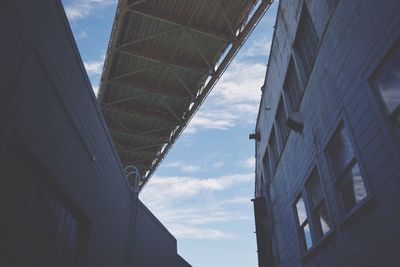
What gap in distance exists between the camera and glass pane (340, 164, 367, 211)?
6327mm

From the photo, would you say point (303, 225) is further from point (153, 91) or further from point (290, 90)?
point (153, 91)

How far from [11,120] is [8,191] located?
43.7 inches

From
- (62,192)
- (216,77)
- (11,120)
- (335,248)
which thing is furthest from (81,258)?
(216,77)

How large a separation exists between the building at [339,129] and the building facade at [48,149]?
5.03 meters

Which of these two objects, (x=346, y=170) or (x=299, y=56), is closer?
(x=346, y=170)

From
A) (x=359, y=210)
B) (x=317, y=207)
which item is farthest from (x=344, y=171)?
(x=317, y=207)

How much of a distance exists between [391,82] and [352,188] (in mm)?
2457

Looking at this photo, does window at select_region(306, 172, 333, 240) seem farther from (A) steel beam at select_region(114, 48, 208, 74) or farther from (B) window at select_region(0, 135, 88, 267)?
(A) steel beam at select_region(114, 48, 208, 74)

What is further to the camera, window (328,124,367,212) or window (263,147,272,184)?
window (263,147,272,184)

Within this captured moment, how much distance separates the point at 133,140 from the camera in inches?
836

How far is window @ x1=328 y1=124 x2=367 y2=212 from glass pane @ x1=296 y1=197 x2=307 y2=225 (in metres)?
2.98

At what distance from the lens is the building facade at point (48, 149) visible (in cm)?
479

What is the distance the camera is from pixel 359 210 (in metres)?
6.02

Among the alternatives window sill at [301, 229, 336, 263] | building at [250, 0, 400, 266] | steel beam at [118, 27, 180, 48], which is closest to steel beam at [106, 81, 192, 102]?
steel beam at [118, 27, 180, 48]
